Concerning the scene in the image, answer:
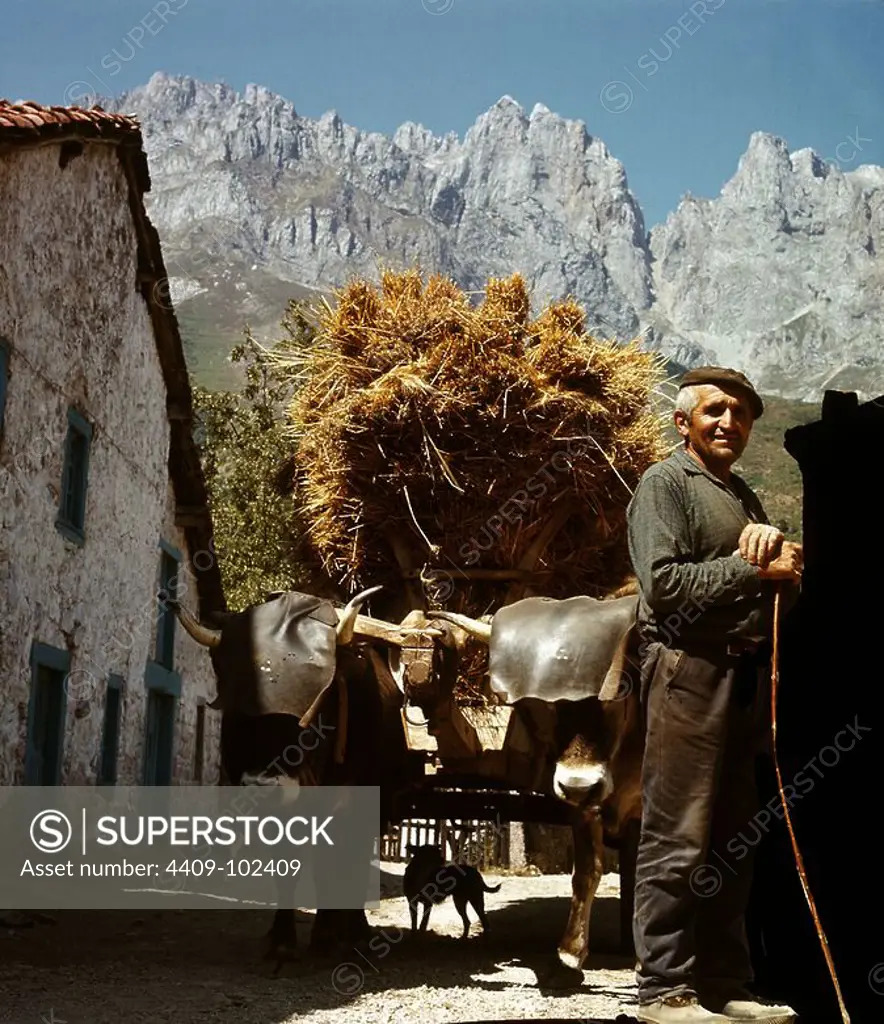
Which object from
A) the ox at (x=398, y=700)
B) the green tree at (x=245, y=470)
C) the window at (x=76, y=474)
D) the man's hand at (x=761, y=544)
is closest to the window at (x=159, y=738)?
the green tree at (x=245, y=470)

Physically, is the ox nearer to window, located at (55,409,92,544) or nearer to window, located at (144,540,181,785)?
window, located at (55,409,92,544)

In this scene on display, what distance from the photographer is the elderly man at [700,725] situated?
12.3 ft

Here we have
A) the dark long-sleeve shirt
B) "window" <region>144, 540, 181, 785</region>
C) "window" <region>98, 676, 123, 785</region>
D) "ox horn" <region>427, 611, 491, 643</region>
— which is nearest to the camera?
the dark long-sleeve shirt

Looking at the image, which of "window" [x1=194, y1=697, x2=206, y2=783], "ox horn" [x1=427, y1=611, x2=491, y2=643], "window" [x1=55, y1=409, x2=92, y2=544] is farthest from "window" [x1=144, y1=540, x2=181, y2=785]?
"ox horn" [x1=427, y1=611, x2=491, y2=643]

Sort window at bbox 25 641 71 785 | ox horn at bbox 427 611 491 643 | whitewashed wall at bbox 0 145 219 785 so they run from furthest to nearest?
window at bbox 25 641 71 785, whitewashed wall at bbox 0 145 219 785, ox horn at bbox 427 611 491 643

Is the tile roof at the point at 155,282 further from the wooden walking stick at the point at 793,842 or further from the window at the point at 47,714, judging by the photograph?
the wooden walking stick at the point at 793,842

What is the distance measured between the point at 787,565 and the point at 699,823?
0.84 metres

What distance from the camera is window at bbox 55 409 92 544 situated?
12344 mm

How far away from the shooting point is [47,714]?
12.0 m

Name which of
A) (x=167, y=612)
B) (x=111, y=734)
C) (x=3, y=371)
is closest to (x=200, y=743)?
(x=167, y=612)

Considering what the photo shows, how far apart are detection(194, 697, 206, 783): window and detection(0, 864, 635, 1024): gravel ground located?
8.49 m

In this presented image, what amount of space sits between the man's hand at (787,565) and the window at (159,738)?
12776mm

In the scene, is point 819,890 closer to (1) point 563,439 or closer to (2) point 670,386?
(1) point 563,439

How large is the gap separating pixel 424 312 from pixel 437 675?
2406 millimetres
